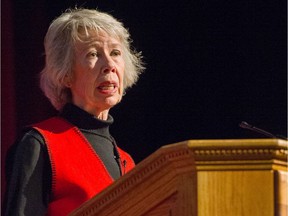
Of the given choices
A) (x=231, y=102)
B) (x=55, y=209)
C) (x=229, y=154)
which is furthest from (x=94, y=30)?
(x=231, y=102)

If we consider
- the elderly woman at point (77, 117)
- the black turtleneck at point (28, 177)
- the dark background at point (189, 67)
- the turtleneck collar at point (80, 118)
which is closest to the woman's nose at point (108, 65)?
the elderly woman at point (77, 117)

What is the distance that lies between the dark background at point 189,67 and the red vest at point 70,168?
122 centimetres

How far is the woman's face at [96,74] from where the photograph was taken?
9.00 feet

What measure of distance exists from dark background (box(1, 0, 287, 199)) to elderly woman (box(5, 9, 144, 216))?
103 centimetres

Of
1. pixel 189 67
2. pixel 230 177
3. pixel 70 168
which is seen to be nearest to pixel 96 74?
pixel 70 168

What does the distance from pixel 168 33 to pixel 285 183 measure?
2519 mm

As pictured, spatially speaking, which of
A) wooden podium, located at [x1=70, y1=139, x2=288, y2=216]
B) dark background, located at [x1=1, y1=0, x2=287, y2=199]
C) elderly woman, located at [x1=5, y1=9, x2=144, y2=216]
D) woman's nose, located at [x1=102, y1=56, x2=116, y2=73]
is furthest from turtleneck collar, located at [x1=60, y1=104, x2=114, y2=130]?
dark background, located at [x1=1, y1=0, x2=287, y2=199]

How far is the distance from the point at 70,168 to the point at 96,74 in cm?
32

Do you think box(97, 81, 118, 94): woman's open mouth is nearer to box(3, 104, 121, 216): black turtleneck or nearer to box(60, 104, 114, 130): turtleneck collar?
box(60, 104, 114, 130): turtleneck collar

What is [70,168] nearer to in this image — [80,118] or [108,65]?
[80,118]

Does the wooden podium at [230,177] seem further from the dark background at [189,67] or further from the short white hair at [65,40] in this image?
the dark background at [189,67]

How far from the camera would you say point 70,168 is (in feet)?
8.34

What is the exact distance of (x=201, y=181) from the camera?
1804 millimetres

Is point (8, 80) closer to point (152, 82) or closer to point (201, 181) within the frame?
point (152, 82)
